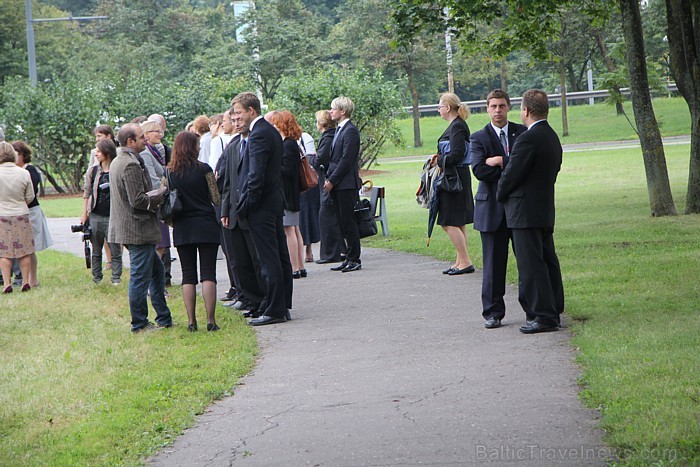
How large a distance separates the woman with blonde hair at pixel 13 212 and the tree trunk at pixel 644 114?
972 centimetres

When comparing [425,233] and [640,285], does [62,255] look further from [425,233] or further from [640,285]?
[640,285]

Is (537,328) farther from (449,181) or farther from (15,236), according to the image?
(15,236)

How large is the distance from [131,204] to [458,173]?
402cm

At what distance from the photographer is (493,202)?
8656 millimetres

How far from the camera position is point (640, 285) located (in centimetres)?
1020

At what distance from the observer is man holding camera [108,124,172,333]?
30.7 ft

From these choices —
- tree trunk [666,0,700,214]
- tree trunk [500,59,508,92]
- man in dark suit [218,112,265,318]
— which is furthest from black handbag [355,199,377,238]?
tree trunk [500,59,508,92]

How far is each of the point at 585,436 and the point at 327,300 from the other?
565 cm

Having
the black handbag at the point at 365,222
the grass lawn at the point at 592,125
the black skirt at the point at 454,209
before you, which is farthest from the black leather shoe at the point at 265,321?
the grass lawn at the point at 592,125

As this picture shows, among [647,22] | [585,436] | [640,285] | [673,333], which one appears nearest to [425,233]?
[640,285]

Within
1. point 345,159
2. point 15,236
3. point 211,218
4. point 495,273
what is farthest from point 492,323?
point 15,236

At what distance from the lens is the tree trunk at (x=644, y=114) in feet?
54.2

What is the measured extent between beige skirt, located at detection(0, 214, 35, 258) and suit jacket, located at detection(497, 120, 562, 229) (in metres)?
7.15

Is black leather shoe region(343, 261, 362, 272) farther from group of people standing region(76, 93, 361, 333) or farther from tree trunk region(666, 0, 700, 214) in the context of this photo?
tree trunk region(666, 0, 700, 214)
